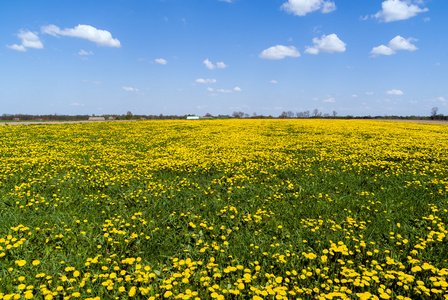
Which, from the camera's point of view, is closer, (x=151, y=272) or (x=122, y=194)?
(x=151, y=272)

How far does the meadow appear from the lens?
327 cm

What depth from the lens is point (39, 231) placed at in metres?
4.61

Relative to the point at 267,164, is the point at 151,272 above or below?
below

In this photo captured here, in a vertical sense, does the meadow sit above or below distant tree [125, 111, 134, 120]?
below

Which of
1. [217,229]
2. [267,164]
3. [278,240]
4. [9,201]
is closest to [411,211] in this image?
[278,240]

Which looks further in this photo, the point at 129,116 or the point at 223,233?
the point at 129,116

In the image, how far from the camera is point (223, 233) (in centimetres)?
476

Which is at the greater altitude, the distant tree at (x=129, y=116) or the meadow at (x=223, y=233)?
the distant tree at (x=129, y=116)

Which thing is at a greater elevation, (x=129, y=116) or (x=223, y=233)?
(x=129, y=116)

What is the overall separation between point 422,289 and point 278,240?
209 centimetres

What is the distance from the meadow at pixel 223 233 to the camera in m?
3.27

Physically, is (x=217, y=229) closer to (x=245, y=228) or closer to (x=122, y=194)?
(x=245, y=228)

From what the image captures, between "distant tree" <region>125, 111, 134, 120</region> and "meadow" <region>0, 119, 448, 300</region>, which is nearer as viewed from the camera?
"meadow" <region>0, 119, 448, 300</region>

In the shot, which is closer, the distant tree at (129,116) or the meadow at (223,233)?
the meadow at (223,233)
